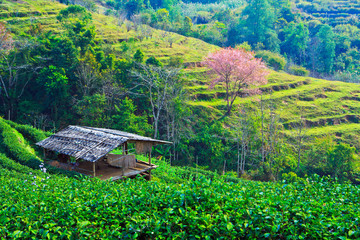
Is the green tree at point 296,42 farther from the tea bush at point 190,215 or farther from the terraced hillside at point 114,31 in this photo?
the tea bush at point 190,215

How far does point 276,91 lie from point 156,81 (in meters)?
16.3

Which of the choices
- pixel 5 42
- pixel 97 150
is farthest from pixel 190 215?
pixel 5 42

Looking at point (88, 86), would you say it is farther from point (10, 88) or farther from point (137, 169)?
point (137, 169)

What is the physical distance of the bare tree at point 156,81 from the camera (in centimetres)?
2385

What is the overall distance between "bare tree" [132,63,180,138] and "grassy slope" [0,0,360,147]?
2.65 m

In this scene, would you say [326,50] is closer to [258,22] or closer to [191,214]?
[258,22]

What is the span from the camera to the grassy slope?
2722 centimetres

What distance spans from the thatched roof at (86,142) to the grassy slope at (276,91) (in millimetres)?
13870

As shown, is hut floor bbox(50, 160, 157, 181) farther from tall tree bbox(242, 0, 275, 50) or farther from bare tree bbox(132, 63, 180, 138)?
tall tree bbox(242, 0, 275, 50)

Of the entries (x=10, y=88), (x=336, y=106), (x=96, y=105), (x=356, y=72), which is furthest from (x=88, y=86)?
(x=356, y=72)

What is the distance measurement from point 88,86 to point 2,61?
824 centimetres

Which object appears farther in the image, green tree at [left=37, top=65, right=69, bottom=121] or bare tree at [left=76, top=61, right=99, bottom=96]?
bare tree at [left=76, top=61, right=99, bottom=96]

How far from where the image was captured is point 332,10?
2581 inches

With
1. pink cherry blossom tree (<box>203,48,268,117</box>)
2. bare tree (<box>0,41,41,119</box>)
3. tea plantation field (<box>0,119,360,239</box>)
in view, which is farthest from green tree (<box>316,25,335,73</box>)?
tea plantation field (<box>0,119,360,239</box>)
